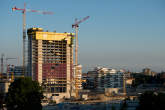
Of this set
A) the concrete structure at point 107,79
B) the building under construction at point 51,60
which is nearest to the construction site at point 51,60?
the building under construction at point 51,60

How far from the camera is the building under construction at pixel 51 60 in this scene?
62312 mm

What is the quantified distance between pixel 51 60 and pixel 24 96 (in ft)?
118

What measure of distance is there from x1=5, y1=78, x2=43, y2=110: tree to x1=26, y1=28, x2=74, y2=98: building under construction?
1267 inches

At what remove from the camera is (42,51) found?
63031mm

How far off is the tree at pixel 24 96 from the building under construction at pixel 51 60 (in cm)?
3218

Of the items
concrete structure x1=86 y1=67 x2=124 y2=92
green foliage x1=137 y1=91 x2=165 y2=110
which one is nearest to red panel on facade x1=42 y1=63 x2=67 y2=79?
concrete structure x1=86 y1=67 x2=124 y2=92

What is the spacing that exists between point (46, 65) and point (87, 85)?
37.0 meters

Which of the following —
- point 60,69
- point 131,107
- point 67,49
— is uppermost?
point 67,49

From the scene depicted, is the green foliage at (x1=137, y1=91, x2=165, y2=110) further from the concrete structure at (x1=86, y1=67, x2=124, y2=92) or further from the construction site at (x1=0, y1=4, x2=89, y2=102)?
the concrete structure at (x1=86, y1=67, x2=124, y2=92)

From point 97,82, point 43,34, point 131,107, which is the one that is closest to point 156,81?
point 97,82

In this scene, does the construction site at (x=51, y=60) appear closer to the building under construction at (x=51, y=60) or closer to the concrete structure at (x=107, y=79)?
the building under construction at (x=51, y=60)

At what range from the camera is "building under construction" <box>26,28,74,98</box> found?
62.3 m

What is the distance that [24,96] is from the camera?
28.5 meters

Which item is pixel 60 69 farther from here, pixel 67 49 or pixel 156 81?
pixel 156 81
